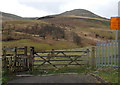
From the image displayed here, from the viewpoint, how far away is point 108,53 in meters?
14.9

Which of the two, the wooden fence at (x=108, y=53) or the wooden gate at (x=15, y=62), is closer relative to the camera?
the wooden gate at (x=15, y=62)

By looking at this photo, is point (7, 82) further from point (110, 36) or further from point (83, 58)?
point (110, 36)

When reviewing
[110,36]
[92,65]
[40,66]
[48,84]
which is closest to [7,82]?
[48,84]

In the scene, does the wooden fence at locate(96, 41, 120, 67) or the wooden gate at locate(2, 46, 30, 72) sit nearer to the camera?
the wooden gate at locate(2, 46, 30, 72)

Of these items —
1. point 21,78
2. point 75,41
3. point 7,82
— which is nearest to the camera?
point 7,82

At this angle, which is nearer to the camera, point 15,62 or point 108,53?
point 15,62

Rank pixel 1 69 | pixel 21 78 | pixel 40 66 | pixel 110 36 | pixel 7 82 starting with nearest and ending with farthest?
pixel 7 82
pixel 21 78
pixel 1 69
pixel 40 66
pixel 110 36

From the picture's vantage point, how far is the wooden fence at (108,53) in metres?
14.9

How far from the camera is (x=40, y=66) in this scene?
15.9 m

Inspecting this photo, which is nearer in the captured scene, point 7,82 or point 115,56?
point 7,82

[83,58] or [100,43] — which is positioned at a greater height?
[100,43]

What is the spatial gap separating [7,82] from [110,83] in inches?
193

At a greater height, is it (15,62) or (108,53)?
(108,53)

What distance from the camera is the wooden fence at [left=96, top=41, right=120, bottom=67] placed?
14.9 metres
